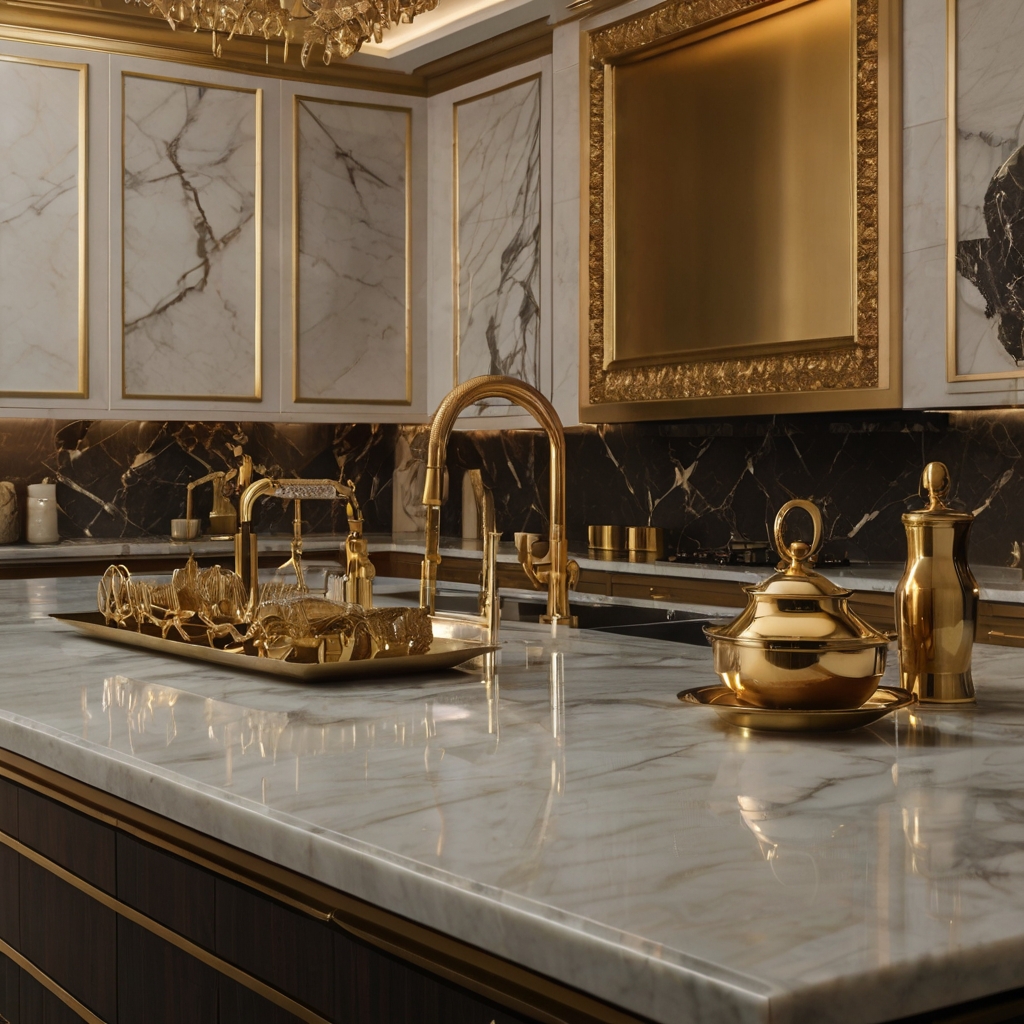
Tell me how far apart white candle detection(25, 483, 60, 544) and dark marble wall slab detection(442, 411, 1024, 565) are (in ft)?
5.47

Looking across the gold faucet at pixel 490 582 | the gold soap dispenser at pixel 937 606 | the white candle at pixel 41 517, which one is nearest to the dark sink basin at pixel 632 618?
the gold faucet at pixel 490 582

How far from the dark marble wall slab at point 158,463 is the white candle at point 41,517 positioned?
0.17 m

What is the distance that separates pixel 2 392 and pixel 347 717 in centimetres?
354

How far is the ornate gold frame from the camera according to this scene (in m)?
3.34

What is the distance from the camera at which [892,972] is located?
0.59 m

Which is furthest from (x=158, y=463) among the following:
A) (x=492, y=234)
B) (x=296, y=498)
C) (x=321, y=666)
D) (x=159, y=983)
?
(x=159, y=983)

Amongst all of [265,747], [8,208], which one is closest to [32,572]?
[8,208]

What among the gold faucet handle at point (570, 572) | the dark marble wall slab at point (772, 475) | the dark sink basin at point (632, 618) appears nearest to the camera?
the gold faucet handle at point (570, 572)

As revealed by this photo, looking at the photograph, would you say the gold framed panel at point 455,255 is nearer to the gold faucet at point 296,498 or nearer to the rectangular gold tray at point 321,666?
the gold faucet at point 296,498

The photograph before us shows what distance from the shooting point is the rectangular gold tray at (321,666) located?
1.43 metres

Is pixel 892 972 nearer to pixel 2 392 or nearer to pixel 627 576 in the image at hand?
pixel 627 576

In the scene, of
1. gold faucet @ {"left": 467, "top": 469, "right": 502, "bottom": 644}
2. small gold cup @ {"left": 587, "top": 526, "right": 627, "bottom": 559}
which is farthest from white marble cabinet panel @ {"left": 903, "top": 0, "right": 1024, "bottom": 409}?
gold faucet @ {"left": 467, "top": 469, "right": 502, "bottom": 644}

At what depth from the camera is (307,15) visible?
2.50 meters

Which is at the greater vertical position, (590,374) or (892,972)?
(590,374)
